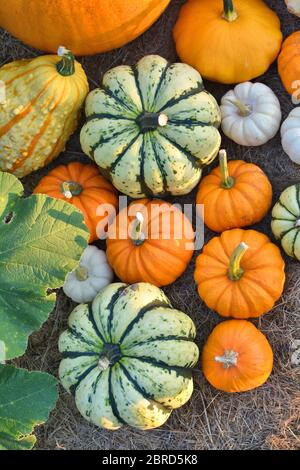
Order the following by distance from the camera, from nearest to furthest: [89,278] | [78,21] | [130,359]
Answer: [130,359] → [78,21] → [89,278]

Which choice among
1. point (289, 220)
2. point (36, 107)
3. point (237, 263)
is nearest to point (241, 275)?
point (237, 263)

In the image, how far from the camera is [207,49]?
129 inches

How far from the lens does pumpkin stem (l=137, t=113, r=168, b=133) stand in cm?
297

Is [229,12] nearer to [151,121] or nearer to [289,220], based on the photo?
[151,121]

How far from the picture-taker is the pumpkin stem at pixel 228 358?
2975mm


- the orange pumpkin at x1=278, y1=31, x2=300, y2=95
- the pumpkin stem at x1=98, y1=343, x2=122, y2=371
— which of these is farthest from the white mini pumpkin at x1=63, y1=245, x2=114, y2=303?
the orange pumpkin at x1=278, y1=31, x2=300, y2=95

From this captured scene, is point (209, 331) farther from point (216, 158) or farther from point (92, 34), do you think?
point (92, 34)

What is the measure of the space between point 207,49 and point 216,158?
47 centimetres

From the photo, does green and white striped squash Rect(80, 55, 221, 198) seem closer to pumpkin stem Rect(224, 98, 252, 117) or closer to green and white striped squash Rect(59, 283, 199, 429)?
pumpkin stem Rect(224, 98, 252, 117)

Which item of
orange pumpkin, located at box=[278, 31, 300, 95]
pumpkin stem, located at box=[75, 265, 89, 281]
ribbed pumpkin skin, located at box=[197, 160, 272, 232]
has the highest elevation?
orange pumpkin, located at box=[278, 31, 300, 95]

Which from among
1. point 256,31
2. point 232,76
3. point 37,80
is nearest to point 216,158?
point 232,76

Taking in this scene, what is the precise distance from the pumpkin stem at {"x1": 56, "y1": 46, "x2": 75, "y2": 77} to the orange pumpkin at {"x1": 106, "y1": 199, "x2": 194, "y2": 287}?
620 mm

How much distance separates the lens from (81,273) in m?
3.28

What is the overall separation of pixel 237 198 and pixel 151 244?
1.32ft
